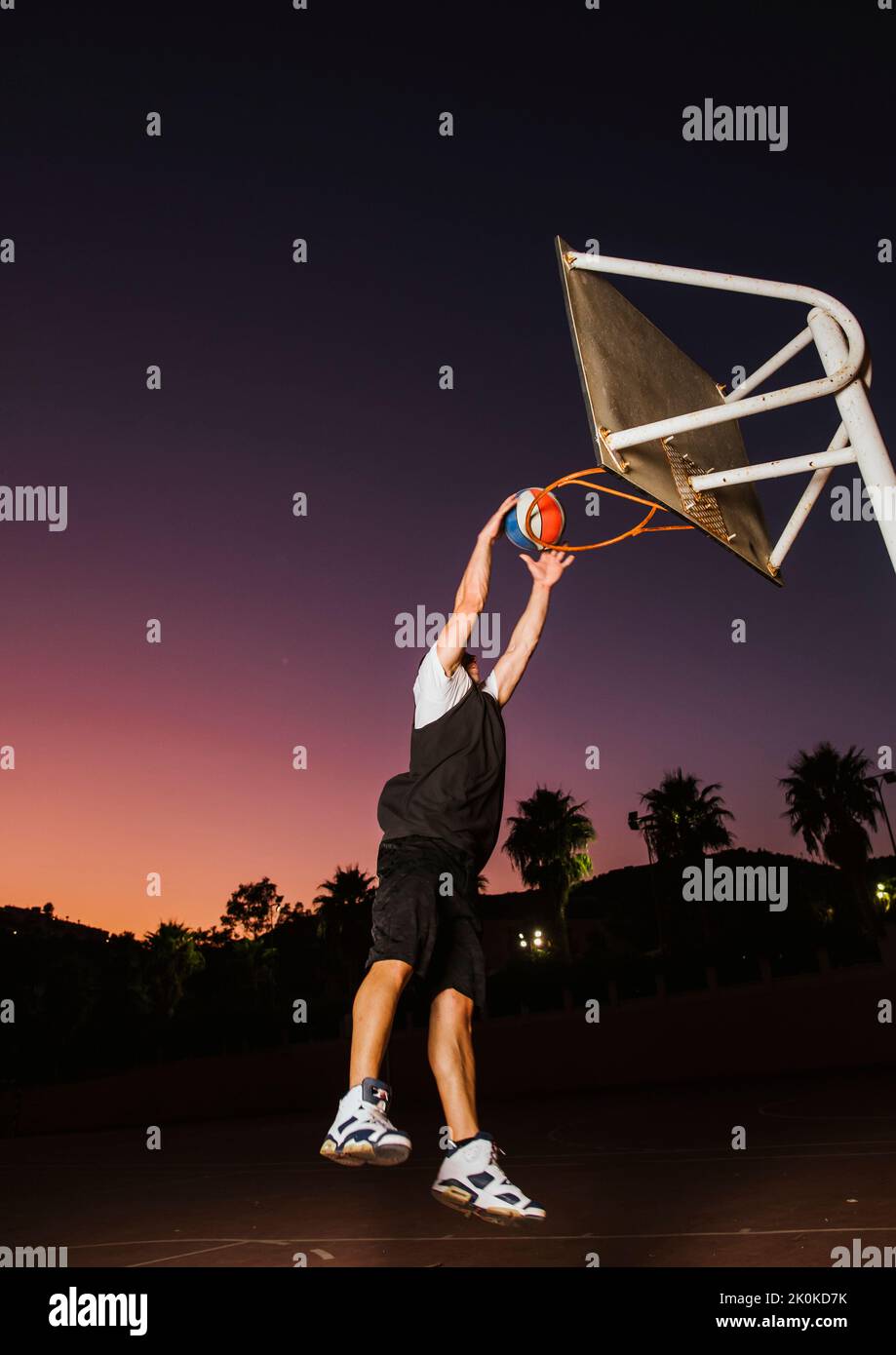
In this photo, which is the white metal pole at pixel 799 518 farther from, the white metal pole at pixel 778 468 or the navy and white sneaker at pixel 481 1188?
the navy and white sneaker at pixel 481 1188

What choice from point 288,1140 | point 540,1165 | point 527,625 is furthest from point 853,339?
point 288,1140

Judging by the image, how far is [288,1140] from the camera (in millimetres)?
22625

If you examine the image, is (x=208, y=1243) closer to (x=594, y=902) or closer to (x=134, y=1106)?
(x=134, y=1106)

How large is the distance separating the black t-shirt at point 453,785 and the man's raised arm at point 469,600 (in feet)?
0.82

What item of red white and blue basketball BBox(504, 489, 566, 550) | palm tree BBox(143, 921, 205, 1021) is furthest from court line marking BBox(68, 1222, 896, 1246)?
palm tree BBox(143, 921, 205, 1021)

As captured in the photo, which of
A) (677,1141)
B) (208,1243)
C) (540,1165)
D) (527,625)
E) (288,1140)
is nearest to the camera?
(527,625)

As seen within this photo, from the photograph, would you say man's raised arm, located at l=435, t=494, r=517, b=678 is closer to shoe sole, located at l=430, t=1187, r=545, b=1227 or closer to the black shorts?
the black shorts

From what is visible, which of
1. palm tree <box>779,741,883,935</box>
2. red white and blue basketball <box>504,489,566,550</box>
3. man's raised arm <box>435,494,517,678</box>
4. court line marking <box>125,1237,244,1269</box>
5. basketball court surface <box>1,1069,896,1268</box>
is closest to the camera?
man's raised arm <box>435,494,517,678</box>

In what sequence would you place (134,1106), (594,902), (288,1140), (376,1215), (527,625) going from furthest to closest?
1. (594,902)
2. (134,1106)
3. (288,1140)
4. (376,1215)
5. (527,625)

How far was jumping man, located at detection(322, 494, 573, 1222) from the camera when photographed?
367 centimetres

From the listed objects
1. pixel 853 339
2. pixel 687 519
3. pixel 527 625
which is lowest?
pixel 527 625

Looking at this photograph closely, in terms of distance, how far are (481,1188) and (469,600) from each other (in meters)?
2.30

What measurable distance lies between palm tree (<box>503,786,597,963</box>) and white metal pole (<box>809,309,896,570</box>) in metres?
43.3
